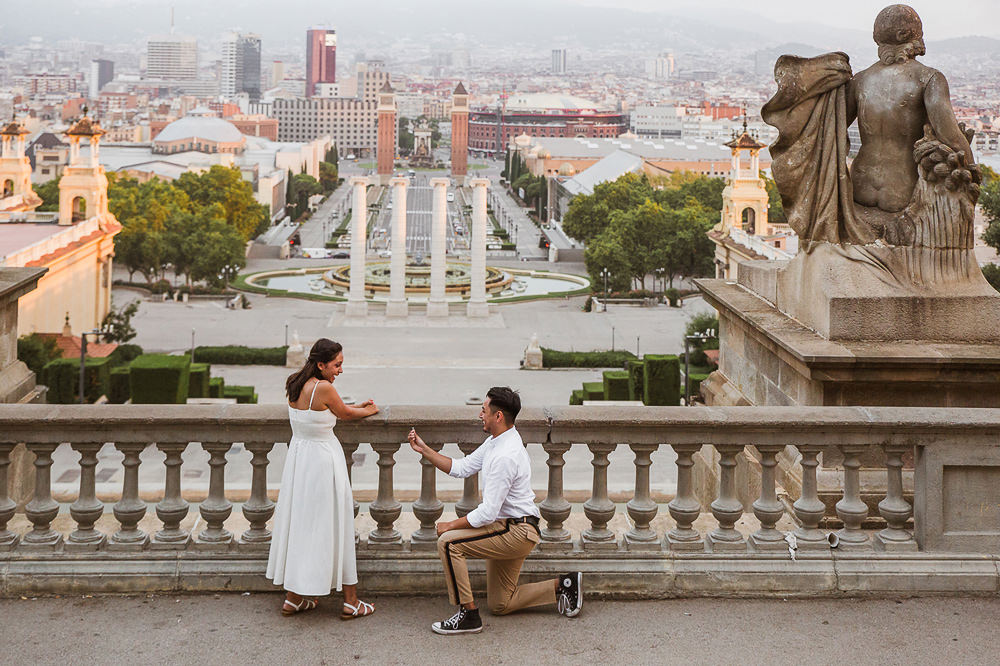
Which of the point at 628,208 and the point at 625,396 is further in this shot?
the point at 628,208

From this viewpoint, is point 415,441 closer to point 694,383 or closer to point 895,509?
point 895,509

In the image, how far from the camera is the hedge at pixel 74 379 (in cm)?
4125

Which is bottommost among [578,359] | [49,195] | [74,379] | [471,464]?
[578,359]

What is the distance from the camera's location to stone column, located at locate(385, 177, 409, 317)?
248 feet

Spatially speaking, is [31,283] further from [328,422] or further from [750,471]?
[750,471]

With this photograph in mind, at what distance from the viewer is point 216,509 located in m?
8.44

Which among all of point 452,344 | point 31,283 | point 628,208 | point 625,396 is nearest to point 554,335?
point 452,344

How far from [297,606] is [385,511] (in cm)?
95

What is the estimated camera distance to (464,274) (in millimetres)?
94438

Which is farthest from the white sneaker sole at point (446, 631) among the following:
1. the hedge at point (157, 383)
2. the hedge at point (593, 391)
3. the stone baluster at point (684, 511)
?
the hedge at point (593, 391)

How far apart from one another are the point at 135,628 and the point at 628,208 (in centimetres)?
10109

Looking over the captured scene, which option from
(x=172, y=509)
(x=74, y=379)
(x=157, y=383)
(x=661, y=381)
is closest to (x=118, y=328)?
(x=74, y=379)

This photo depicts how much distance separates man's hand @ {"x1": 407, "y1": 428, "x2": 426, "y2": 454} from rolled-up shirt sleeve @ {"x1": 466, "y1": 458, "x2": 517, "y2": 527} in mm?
539

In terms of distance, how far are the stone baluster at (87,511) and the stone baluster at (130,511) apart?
11 cm
